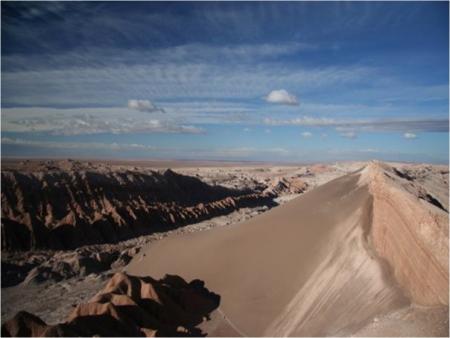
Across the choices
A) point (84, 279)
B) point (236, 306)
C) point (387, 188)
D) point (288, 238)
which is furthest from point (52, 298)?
point (387, 188)

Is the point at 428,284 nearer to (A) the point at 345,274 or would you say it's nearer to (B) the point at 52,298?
(A) the point at 345,274

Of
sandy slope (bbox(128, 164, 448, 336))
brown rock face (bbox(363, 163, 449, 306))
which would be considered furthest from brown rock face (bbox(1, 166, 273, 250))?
brown rock face (bbox(363, 163, 449, 306))

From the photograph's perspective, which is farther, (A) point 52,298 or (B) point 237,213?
(B) point 237,213

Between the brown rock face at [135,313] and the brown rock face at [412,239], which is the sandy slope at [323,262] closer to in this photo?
the brown rock face at [412,239]

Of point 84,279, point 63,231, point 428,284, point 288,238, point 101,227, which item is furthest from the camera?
point 101,227

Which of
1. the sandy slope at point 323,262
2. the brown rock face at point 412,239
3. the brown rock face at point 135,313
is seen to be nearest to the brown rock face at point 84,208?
the sandy slope at point 323,262

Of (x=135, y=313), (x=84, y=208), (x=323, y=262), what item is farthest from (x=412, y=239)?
(x=84, y=208)
